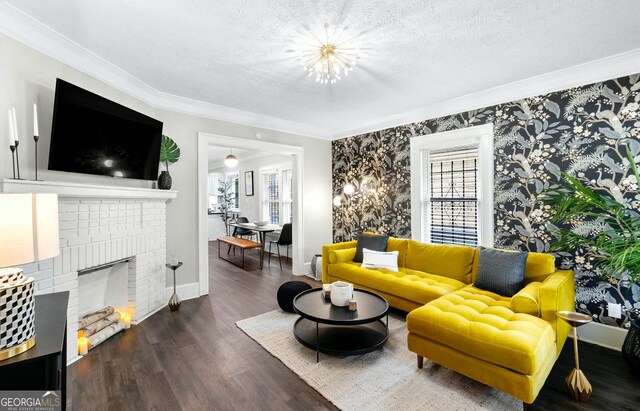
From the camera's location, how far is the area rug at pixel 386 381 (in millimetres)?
1921

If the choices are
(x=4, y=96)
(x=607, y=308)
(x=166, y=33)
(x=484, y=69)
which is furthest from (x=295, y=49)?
(x=607, y=308)

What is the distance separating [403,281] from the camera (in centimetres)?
319

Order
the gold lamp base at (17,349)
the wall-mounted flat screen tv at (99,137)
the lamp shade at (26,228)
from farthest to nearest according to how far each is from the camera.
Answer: the wall-mounted flat screen tv at (99,137), the lamp shade at (26,228), the gold lamp base at (17,349)

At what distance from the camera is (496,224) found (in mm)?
3457

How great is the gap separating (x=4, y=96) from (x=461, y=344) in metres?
3.68

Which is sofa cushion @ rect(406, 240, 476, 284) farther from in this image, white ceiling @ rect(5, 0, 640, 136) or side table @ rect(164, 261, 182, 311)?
side table @ rect(164, 261, 182, 311)

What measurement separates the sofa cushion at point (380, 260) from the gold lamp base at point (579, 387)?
189 cm

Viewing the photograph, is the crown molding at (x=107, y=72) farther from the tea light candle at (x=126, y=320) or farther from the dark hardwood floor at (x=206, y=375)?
the dark hardwood floor at (x=206, y=375)

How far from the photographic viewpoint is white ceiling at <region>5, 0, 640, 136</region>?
1966 mm

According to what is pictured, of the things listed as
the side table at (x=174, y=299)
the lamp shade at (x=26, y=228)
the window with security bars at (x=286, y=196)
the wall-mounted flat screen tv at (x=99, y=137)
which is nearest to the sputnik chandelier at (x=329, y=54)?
the wall-mounted flat screen tv at (x=99, y=137)

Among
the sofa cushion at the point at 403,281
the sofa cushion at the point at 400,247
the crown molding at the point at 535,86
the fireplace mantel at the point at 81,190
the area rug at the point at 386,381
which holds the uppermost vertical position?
the crown molding at the point at 535,86

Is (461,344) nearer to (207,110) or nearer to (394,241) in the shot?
(394,241)

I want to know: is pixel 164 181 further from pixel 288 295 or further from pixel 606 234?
pixel 606 234

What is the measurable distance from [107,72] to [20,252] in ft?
7.63
